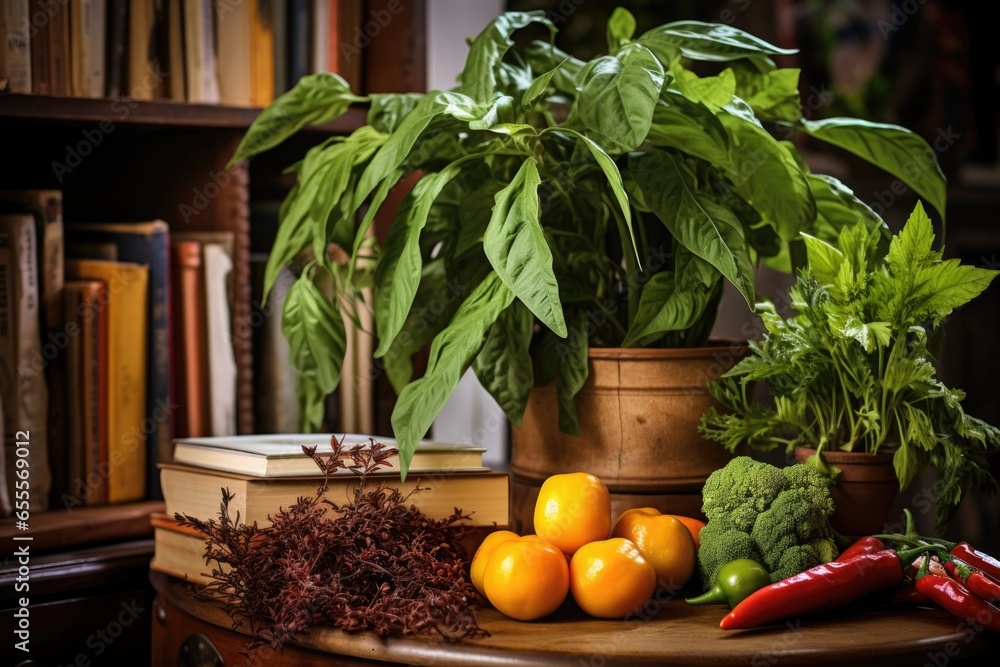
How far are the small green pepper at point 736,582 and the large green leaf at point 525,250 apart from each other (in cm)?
28

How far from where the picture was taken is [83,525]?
117 centimetres

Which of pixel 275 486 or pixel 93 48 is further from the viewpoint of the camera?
pixel 93 48

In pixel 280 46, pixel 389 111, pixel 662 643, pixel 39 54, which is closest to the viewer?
pixel 662 643

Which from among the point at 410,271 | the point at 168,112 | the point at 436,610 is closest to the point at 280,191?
the point at 168,112

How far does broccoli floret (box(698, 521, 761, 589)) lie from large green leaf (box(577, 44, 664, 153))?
377 mm

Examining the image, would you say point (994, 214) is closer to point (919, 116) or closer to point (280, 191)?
point (919, 116)

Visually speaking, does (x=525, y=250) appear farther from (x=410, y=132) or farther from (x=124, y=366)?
(x=124, y=366)

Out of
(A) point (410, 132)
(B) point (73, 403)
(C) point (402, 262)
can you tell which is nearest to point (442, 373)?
(C) point (402, 262)

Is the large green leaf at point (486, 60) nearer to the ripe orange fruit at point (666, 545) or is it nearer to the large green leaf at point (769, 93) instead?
the large green leaf at point (769, 93)

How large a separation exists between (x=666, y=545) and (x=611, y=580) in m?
0.11

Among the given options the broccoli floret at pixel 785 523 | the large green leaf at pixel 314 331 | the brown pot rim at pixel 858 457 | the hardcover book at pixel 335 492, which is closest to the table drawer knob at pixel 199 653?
the hardcover book at pixel 335 492

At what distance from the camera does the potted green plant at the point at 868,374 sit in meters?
0.92

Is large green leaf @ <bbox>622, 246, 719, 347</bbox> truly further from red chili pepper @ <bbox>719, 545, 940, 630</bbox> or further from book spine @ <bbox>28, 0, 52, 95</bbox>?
book spine @ <bbox>28, 0, 52, 95</bbox>

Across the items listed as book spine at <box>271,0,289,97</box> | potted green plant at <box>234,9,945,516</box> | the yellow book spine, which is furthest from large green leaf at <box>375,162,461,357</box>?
book spine at <box>271,0,289,97</box>
